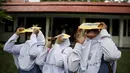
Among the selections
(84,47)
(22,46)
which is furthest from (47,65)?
(84,47)

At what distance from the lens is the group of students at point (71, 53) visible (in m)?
3.87

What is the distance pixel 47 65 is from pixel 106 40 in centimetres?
147

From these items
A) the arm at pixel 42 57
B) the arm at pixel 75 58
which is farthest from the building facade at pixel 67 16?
the arm at pixel 75 58

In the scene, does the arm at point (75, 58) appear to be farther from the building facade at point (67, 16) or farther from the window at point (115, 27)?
the window at point (115, 27)

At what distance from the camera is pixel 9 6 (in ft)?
76.8

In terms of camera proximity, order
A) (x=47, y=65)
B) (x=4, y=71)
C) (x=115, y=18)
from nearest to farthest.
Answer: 1. (x=47, y=65)
2. (x=4, y=71)
3. (x=115, y=18)

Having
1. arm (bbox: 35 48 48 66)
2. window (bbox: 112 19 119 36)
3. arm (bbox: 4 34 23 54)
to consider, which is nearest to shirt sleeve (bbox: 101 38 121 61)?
arm (bbox: 35 48 48 66)

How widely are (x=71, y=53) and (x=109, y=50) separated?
0.56m

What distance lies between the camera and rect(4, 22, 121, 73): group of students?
152 inches

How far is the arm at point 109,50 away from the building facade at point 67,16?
17971mm

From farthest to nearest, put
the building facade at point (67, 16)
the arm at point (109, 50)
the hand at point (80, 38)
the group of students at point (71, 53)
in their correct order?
the building facade at point (67, 16), the hand at point (80, 38), the group of students at point (71, 53), the arm at point (109, 50)

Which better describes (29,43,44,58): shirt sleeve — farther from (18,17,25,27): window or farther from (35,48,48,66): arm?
(18,17,25,27): window

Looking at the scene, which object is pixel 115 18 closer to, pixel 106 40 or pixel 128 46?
pixel 128 46

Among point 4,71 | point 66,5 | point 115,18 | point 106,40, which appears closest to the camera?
point 106,40
